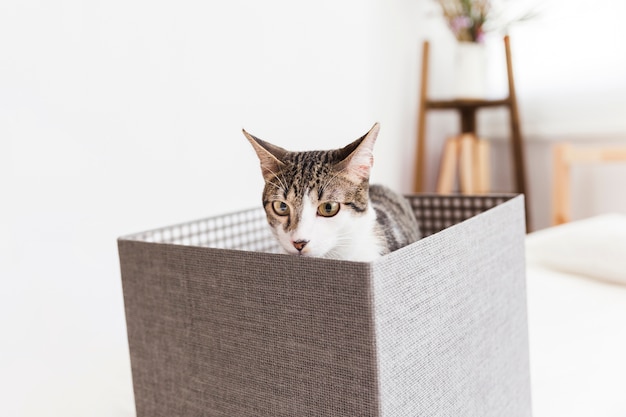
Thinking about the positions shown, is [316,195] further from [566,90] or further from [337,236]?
[566,90]

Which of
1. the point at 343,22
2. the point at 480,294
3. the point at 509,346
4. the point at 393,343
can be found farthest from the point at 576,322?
the point at 343,22

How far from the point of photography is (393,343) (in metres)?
0.46

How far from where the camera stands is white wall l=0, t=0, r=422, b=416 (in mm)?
1396

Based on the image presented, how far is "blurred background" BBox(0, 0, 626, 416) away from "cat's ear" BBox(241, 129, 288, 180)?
468 millimetres

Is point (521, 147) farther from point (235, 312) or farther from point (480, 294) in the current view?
point (235, 312)

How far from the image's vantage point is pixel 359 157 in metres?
0.62

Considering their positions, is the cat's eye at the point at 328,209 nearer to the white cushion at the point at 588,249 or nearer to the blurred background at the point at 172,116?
the blurred background at the point at 172,116

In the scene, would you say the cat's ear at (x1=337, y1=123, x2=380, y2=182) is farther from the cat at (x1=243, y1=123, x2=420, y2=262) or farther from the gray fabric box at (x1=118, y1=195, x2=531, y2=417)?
the gray fabric box at (x1=118, y1=195, x2=531, y2=417)

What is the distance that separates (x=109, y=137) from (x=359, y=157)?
1162 mm

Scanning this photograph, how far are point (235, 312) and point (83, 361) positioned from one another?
3.93 feet

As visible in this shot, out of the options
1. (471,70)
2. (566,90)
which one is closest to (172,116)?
(471,70)

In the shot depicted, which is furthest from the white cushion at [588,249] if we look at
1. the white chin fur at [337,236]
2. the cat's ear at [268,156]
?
the cat's ear at [268,156]

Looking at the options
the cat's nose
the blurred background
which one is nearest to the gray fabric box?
the cat's nose

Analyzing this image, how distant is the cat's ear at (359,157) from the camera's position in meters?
0.59
